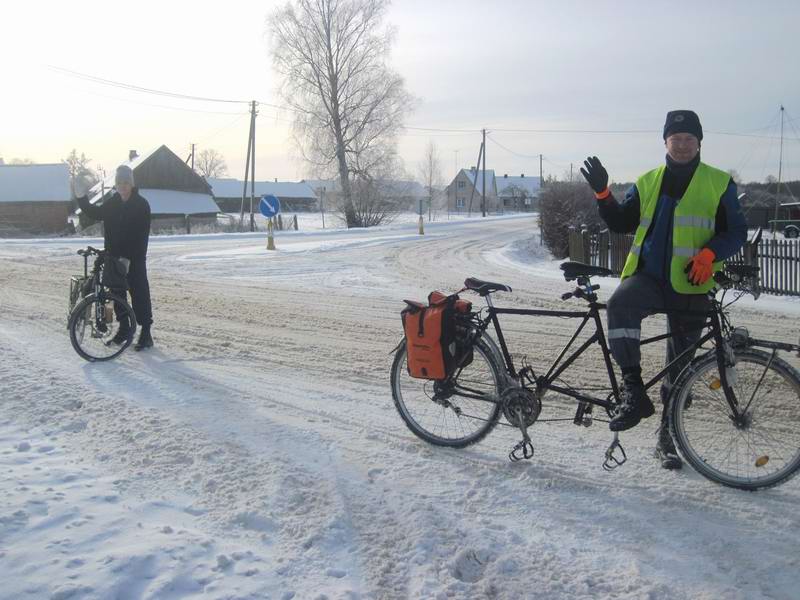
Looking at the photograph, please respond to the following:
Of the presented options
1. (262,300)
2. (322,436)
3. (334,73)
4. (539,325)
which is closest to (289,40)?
(334,73)

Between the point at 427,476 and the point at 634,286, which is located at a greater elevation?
the point at 634,286

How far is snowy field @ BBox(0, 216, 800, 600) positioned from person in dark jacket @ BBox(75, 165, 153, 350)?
0.59 m

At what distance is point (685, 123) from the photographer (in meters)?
3.70

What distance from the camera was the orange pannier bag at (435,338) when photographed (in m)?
4.20

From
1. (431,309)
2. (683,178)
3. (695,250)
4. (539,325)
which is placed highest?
(683,178)

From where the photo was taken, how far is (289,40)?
41781 mm

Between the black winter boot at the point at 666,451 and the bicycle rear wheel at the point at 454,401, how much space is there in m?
0.98

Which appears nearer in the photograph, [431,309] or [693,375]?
[693,375]

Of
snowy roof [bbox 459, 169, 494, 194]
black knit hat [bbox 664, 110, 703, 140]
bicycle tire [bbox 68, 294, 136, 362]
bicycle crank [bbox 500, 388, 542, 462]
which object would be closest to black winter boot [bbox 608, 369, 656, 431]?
bicycle crank [bbox 500, 388, 542, 462]

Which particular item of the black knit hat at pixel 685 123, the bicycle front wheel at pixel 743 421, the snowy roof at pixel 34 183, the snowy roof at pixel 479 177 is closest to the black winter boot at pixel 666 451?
the bicycle front wheel at pixel 743 421

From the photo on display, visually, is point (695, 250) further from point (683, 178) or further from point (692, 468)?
point (692, 468)

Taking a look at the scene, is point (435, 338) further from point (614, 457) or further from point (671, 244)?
point (671, 244)

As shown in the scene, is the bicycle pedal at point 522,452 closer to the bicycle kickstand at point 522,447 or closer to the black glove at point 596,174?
the bicycle kickstand at point 522,447

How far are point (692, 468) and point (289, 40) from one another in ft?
139
